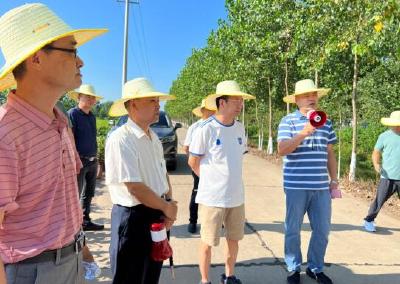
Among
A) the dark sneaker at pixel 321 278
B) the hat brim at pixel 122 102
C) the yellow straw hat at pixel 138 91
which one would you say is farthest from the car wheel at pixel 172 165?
the yellow straw hat at pixel 138 91

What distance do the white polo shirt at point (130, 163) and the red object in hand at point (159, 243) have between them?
24 centimetres

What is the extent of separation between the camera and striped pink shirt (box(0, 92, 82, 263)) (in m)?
1.64

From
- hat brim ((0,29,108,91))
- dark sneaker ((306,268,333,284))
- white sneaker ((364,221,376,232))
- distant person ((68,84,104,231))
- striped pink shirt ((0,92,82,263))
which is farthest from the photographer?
white sneaker ((364,221,376,232))

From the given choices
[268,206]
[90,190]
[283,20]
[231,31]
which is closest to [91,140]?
[90,190]

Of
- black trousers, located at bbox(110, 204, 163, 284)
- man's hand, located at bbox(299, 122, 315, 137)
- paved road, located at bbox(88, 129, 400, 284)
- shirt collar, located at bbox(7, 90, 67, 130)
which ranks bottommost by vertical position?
paved road, located at bbox(88, 129, 400, 284)

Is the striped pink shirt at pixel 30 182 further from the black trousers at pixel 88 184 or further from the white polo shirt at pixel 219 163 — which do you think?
the black trousers at pixel 88 184

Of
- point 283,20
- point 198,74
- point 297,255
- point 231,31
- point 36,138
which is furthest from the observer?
point 198,74

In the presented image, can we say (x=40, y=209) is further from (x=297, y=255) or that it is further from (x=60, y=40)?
(x=297, y=255)

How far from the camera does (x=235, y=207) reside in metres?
4.10

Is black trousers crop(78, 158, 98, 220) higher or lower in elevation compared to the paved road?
higher

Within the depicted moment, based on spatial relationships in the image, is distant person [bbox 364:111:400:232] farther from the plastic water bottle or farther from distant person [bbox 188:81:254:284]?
the plastic water bottle

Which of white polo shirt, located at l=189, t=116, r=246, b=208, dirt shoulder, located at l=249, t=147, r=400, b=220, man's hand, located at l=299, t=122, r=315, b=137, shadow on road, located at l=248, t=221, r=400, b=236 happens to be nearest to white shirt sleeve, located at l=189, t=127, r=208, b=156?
white polo shirt, located at l=189, t=116, r=246, b=208

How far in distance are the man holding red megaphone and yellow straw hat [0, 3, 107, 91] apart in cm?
287

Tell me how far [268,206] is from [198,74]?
25663mm
